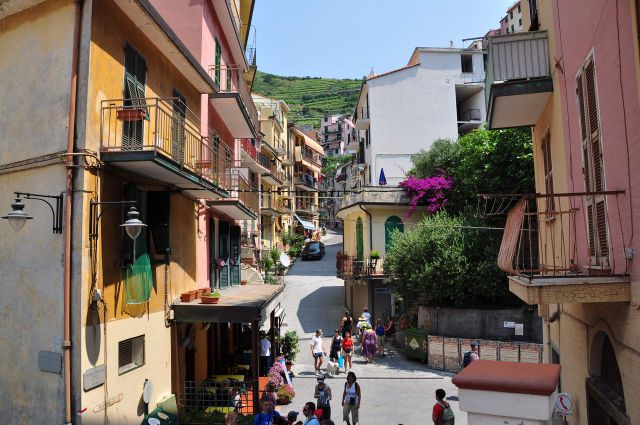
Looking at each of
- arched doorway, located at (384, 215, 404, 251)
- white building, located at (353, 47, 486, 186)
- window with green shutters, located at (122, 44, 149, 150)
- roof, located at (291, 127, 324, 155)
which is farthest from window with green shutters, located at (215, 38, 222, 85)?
roof, located at (291, 127, 324, 155)

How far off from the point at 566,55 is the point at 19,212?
842 centimetres

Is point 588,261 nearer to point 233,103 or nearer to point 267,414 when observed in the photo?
point 267,414

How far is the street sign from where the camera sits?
23.3ft

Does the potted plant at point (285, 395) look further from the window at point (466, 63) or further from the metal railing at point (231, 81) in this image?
the window at point (466, 63)

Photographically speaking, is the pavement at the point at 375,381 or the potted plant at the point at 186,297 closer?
the potted plant at the point at 186,297

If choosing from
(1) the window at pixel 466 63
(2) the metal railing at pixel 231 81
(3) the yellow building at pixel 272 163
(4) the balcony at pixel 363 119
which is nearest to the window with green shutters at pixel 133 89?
(2) the metal railing at pixel 231 81

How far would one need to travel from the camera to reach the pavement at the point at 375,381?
13791 millimetres

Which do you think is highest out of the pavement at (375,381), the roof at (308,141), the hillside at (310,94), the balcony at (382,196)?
the hillside at (310,94)

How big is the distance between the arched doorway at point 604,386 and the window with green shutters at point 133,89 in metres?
8.07

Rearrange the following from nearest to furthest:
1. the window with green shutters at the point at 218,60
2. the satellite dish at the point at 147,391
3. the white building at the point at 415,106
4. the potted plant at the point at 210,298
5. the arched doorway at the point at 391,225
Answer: the satellite dish at the point at 147,391 → the potted plant at the point at 210,298 → the window with green shutters at the point at 218,60 → the arched doorway at the point at 391,225 → the white building at the point at 415,106

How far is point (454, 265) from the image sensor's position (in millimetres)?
21188

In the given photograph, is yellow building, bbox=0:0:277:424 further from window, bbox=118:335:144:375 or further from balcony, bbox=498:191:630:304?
balcony, bbox=498:191:630:304

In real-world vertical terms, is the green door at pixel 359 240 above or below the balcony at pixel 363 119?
below

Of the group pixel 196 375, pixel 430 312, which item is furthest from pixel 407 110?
pixel 196 375
